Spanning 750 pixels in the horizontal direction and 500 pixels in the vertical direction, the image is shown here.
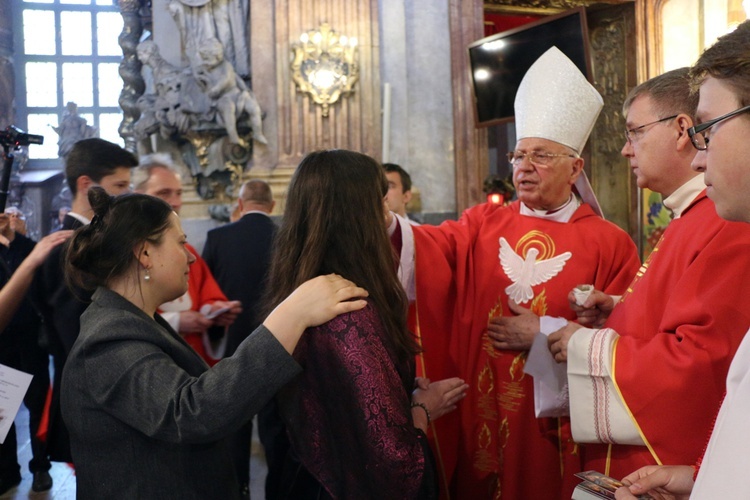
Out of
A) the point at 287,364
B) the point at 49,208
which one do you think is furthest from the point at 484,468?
the point at 49,208

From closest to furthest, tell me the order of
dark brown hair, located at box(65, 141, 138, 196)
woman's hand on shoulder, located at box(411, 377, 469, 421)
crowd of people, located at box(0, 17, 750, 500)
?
crowd of people, located at box(0, 17, 750, 500)
woman's hand on shoulder, located at box(411, 377, 469, 421)
dark brown hair, located at box(65, 141, 138, 196)

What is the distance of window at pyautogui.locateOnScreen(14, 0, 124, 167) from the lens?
1505 cm

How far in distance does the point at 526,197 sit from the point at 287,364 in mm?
1540

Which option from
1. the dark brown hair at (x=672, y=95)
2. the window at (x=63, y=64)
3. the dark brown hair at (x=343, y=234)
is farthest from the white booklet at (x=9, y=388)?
the window at (x=63, y=64)

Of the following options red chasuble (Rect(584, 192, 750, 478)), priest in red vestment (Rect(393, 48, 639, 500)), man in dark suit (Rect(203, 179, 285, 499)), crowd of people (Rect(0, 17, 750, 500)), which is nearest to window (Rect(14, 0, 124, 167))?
man in dark suit (Rect(203, 179, 285, 499))

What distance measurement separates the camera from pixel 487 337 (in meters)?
A: 2.74

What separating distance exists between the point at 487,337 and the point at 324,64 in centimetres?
438

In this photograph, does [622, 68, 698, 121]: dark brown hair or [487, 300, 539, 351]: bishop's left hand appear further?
[487, 300, 539, 351]: bishop's left hand

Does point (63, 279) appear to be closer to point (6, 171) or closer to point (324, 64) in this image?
point (6, 171)

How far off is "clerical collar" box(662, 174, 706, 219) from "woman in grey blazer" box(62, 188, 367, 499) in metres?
0.98

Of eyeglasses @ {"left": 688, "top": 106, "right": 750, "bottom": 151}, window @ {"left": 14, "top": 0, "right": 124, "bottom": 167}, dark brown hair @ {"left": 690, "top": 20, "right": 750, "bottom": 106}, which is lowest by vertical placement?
eyeglasses @ {"left": 688, "top": 106, "right": 750, "bottom": 151}

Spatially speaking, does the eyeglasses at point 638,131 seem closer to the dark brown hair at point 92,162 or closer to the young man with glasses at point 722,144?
the young man with glasses at point 722,144

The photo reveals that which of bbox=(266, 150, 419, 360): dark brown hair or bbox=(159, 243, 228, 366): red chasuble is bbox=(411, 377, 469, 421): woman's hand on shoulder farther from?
bbox=(159, 243, 228, 366): red chasuble

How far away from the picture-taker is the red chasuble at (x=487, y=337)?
2592 millimetres
